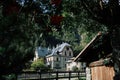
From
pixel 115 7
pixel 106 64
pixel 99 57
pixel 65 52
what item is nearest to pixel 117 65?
pixel 115 7

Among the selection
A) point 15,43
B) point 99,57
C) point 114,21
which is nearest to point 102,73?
point 99,57

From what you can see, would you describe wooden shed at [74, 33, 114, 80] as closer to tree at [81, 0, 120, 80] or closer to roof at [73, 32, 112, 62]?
roof at [73, 32, 112, 62]

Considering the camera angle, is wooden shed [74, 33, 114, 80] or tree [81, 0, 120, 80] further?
wooden shed [74, 33, 114, 80]

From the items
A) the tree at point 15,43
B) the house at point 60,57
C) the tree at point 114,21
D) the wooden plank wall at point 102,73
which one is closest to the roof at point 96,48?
the wooden plank wall at point 102,73

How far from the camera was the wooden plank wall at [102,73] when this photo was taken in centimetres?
1616

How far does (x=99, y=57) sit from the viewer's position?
1727 centimetres

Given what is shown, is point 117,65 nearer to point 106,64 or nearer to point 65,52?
point 106,64

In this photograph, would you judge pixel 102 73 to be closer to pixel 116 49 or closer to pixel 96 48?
pixel 96 48

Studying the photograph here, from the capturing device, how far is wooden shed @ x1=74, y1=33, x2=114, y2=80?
53.2 ft

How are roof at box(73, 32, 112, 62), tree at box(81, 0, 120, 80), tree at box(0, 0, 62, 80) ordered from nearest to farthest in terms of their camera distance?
tree at box(0, 0, 62, 80) < tree at box(81, 0, 120, 80) < roof at box(73, 32, 112, 62)

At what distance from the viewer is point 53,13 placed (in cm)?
Result: 617

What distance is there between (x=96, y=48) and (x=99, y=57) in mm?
571

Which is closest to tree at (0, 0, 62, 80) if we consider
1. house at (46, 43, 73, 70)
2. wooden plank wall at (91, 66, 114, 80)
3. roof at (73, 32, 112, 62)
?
wooden plank wall at (91, 66, 114, 80)

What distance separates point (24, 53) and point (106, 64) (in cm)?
1262
